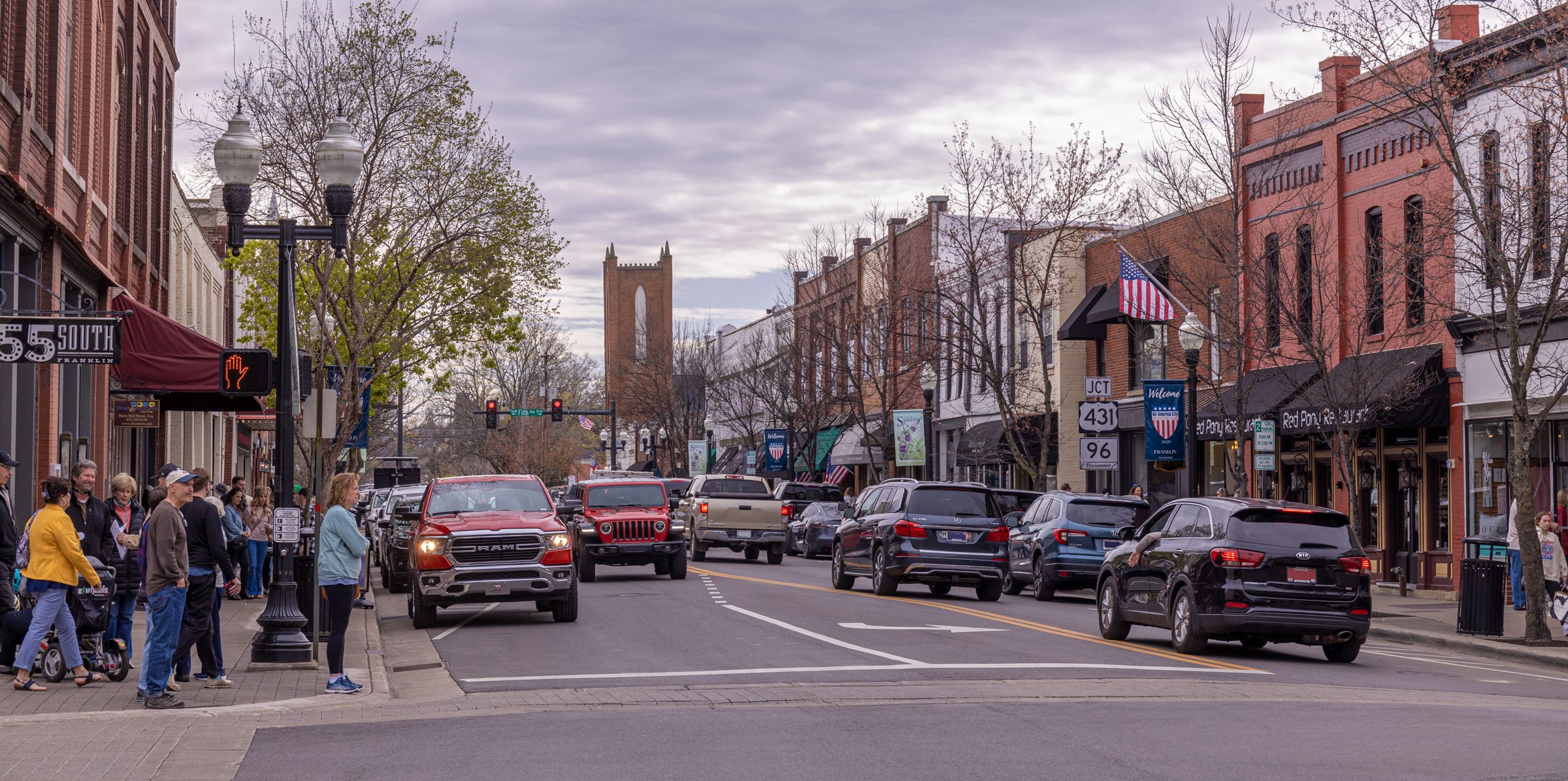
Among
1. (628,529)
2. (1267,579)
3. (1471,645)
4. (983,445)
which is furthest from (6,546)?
(983,445)

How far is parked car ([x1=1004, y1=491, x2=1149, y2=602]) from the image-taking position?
2552cm

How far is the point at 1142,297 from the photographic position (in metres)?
31.1

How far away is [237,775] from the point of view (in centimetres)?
936

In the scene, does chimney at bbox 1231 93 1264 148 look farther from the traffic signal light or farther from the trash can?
the traffic signal light

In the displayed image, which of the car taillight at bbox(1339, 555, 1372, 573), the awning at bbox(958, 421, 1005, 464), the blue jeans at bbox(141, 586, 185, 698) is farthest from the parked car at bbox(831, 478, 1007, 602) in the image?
the awning at bbox(958, 421, 1005, 464)

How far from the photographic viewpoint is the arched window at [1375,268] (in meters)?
26.9

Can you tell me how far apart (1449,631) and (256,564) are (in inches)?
673

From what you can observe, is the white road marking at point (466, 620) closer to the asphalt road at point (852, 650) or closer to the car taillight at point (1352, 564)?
the asphalt road at point (852, 650)

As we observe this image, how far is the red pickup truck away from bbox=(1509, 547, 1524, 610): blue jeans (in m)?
14.3

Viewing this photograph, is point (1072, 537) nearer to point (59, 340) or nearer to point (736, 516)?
point (736, 516)

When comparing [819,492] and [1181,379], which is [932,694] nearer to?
[1181,379]

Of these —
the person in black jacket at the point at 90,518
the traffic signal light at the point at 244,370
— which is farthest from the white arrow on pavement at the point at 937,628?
the person in black jacket at the point at 90,518

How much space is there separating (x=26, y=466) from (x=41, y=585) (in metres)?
7.20

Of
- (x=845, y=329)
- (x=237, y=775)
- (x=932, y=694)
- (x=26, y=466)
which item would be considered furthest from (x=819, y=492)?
(x=237, y=775)
